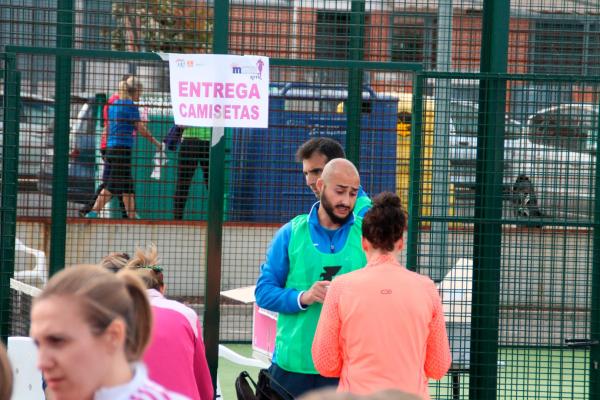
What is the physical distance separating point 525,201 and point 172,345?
3074mm

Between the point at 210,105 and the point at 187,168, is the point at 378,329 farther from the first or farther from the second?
the point at 187,168

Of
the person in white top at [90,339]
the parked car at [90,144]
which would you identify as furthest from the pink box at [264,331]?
the person in white top at [90,339]

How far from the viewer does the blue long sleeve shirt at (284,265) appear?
5922 mm

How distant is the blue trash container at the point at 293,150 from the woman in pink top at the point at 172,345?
11.5ft

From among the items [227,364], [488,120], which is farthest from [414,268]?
[227,364]

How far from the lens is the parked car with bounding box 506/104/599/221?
706cm

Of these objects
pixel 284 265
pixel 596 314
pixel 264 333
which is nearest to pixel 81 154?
pixel 264 333

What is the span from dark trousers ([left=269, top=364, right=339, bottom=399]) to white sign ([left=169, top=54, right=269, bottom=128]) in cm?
165

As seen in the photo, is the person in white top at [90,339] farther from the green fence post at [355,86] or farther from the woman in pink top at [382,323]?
the green fence post at [355,86]

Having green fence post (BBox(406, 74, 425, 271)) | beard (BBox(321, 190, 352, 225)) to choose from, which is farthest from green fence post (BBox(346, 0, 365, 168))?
beard (BBox(321, 190, 352, 225))

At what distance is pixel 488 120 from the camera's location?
7094mm

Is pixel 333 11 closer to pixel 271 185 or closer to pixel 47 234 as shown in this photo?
pixel 271 185

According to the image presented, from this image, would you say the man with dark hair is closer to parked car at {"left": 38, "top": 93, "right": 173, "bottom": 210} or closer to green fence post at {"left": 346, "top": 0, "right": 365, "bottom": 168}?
green fence post at {"left": 346, "top": 0, "right": 365, "bottom": 168}

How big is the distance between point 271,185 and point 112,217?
1535 mm
